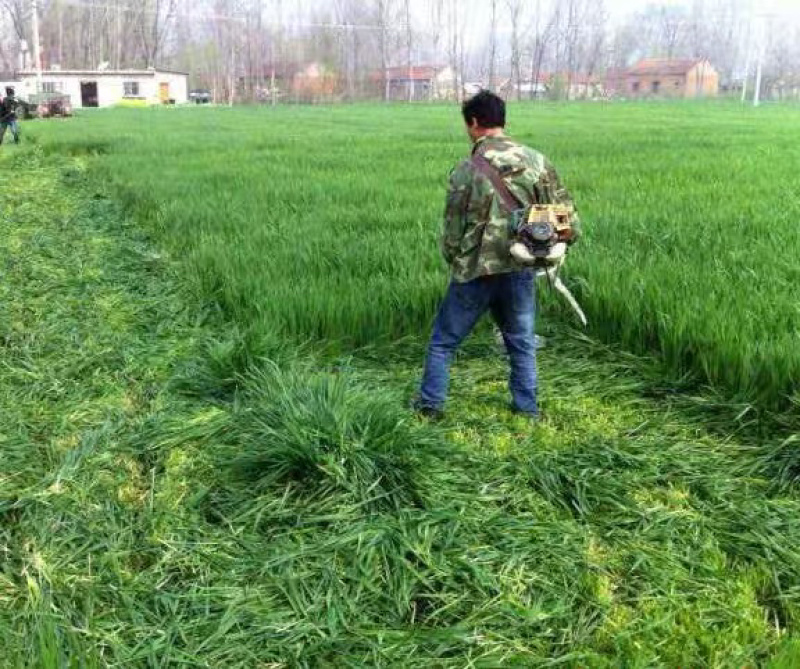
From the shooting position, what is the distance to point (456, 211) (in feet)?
10.8

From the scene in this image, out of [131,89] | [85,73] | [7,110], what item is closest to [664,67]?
[131,89]

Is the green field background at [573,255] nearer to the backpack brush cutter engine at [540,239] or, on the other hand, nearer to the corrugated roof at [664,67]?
the backpack brush cutter engine at [540,239]

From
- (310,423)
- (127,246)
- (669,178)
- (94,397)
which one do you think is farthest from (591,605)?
(669,178)

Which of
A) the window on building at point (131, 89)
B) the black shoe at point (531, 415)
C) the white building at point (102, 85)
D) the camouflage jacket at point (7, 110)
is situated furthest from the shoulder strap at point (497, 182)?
the window on building at point (131, 89)

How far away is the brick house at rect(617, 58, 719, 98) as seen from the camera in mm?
79625

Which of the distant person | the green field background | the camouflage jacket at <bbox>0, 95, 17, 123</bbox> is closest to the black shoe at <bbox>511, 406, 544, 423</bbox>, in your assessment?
the green field background

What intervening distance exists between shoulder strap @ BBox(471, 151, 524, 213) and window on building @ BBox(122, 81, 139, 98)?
59.9 m

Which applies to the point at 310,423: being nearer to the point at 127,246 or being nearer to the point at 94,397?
the point at 94,397

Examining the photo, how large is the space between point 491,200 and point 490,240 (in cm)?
15

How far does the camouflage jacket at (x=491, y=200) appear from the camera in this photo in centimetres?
320

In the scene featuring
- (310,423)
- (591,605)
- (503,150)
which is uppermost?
(503,150)

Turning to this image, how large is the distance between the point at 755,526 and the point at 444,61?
88.6 m

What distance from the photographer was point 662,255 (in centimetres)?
539

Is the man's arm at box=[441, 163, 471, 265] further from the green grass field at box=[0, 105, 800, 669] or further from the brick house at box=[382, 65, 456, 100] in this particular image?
the brick house at box=[382, 65, 456, 100]
